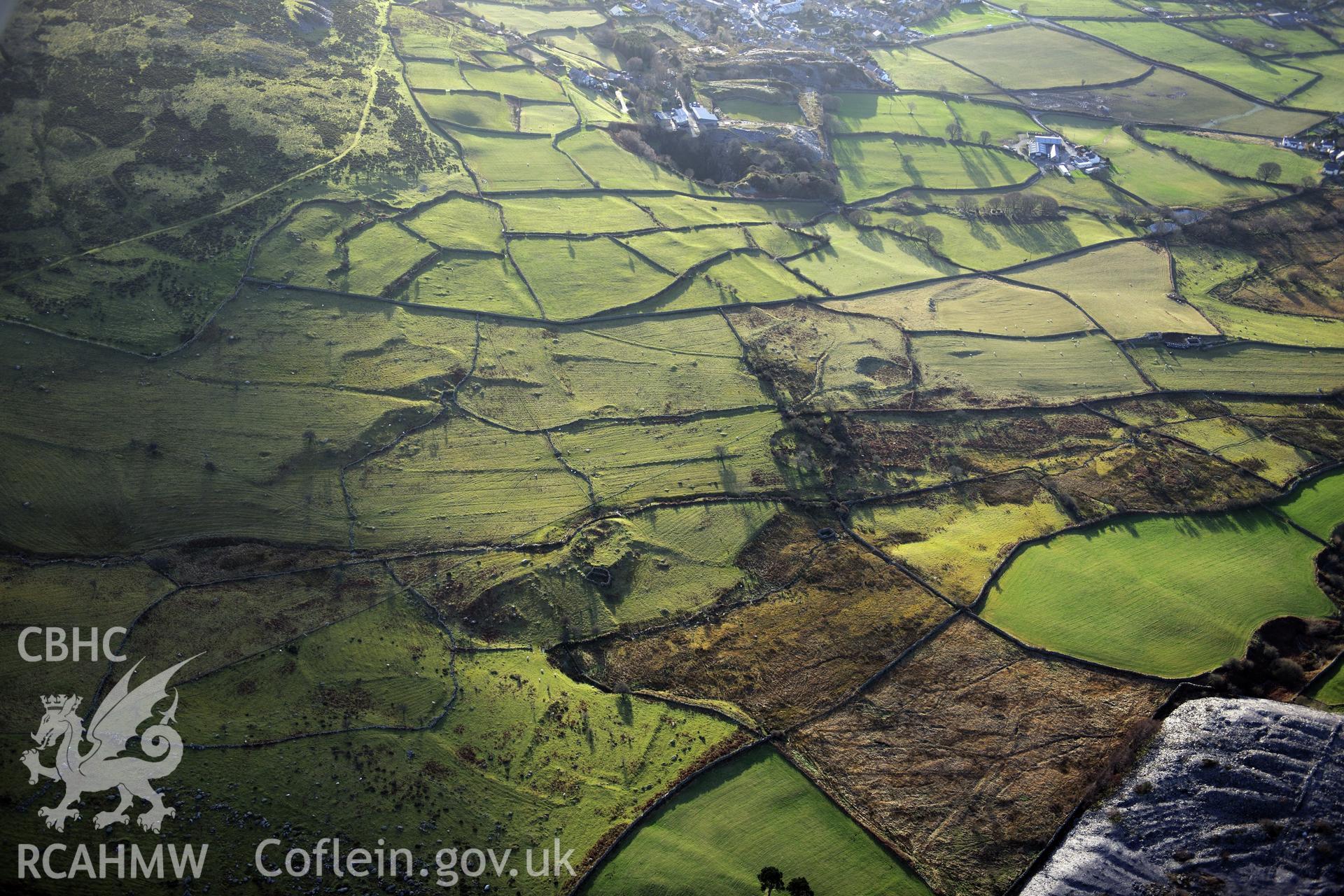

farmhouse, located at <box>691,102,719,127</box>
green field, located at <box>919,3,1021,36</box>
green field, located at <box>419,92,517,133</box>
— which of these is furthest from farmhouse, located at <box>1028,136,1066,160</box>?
green field, located at <box>419,92,517,133</box>

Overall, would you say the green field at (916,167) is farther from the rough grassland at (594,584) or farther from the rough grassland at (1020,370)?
the rough grassland at (594,584)

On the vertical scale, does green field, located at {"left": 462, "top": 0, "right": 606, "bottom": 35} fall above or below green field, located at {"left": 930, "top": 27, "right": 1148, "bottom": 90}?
below

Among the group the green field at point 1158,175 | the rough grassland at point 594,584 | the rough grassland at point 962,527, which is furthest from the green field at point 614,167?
the green field at point 1158,175

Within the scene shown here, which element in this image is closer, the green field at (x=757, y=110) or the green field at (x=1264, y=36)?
the green field at (x=757, y=110)

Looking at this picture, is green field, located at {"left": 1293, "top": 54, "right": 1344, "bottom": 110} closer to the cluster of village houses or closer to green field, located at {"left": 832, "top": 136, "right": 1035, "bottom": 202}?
the cluster of village houses

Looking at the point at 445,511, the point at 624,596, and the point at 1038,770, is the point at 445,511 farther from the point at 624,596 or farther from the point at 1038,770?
the point at 1038,770

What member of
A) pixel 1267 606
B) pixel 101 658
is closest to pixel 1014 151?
pixel 1267 606
